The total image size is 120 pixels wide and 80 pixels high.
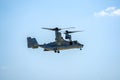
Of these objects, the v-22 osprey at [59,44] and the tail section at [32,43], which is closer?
the v-22 osprey at [59,44]

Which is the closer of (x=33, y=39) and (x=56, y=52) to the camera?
(x=56, y=52)

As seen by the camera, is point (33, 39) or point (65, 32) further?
point (33, 39)

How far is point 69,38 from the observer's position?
227ft

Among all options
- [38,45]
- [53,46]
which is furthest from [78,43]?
[38,45]

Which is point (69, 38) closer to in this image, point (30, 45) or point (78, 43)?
point (78, 43)

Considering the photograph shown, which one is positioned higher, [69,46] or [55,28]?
[55,28]

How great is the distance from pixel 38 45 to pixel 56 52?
762cm

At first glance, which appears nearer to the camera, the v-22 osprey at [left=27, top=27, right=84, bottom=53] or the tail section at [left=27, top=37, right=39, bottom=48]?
the v-22 osprey at [left=27, top=27, right=84, bottom=53]

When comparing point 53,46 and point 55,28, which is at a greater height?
point 55,28

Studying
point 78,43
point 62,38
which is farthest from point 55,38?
point 78,43

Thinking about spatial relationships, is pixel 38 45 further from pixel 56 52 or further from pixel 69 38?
pixel 69 38

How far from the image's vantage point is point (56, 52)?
72.4 m

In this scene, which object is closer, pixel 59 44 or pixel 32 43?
pixel 59 44

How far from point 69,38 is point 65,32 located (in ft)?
8.73
